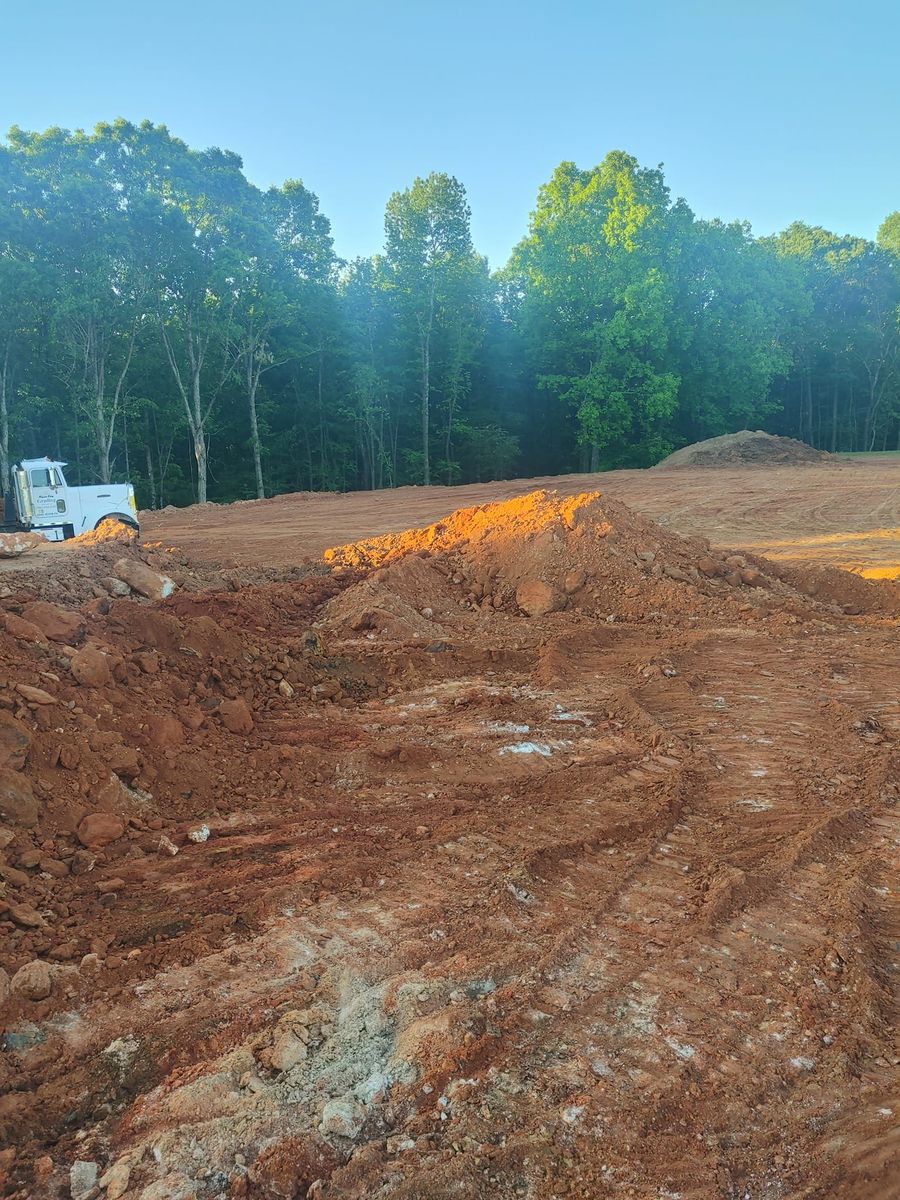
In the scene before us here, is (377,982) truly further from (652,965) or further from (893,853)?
(893,853)

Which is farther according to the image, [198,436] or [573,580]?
[198,436]

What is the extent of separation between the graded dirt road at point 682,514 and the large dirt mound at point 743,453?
262 centimetres

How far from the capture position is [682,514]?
63.7 feet

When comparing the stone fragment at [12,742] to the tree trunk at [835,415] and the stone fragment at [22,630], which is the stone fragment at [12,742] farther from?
the tree trunk at [835,415]

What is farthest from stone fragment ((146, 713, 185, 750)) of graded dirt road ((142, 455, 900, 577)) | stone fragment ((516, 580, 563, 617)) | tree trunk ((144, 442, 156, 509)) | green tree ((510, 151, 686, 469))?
green tree ((510, 151, 686, 469))

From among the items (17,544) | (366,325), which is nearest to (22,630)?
(17,544)

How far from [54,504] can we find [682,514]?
1570 centimetres

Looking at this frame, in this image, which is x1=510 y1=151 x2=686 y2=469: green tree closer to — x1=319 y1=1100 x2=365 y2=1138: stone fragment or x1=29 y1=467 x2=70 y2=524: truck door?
x1=29 y1=467 x2=70 y2=524: truck door

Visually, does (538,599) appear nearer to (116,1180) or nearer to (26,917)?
(26,917)

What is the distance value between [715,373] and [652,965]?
4213 centimetres

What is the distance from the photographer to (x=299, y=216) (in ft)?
102

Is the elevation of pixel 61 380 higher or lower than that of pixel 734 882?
higher

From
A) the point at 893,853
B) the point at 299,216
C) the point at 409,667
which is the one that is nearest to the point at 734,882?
the point at 893,853

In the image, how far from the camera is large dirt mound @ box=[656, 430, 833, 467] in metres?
32.1
